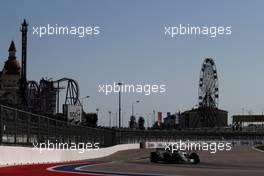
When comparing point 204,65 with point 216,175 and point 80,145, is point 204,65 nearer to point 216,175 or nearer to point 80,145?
point 80,145

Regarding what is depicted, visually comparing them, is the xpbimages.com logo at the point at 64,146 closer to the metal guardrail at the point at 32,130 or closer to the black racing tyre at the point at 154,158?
the metal guardrail at the point at 32,130

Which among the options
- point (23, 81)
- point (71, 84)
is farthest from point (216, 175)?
point (23, 81)

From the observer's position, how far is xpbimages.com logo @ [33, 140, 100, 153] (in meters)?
30.6

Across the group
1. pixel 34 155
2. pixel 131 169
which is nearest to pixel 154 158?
pixel 34 155

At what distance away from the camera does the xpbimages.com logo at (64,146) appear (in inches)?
1205

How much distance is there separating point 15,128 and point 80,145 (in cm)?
1794

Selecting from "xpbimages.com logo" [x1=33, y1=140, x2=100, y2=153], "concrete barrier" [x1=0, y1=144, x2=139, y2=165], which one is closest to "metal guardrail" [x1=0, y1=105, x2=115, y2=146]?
"xpbimages.com logo" [x1=33, y1=140, x2=100, y2=153]

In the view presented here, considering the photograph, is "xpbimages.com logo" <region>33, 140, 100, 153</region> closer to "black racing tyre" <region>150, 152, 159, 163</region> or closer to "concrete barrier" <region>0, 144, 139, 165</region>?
"concrete barrier" <region>0, 144, 139, 165</region>

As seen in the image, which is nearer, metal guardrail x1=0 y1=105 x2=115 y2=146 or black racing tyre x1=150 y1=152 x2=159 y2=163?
metal guardrail x1=0 y1=105 x2=115 y2=146

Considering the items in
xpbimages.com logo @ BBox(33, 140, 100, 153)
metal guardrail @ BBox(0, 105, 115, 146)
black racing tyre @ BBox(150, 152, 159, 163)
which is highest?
metal guardrail @ BBox(0, 105, 115, 146)

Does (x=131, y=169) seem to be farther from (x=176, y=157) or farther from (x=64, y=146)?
(x=64, y=146)

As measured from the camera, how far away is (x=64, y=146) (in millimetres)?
37500

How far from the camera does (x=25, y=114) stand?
2766 cm

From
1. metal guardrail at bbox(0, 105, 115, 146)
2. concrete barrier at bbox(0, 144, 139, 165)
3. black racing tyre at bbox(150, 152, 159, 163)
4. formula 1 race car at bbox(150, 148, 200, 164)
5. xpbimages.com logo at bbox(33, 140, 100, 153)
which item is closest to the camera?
concrete barrier at bbox(0, 144, 139, 165)
